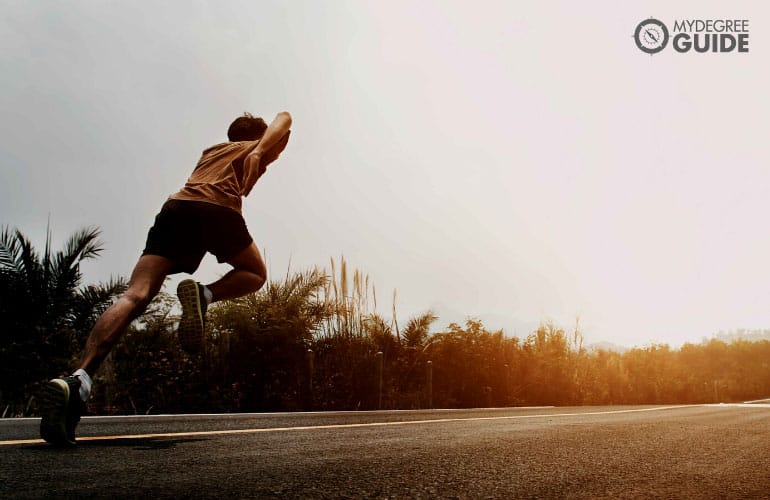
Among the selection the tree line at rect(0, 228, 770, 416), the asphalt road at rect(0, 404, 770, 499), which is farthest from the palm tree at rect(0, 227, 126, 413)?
the asphalt road at rect(0, 404, 770, 499)

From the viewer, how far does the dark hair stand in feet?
13.8

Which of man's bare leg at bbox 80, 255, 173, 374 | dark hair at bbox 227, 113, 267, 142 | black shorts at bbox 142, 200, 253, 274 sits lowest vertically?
man's bare leg at bbox 80, 255, 173, 374

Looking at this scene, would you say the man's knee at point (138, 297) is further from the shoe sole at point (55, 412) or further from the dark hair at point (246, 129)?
the dark hair at point (246, 129)

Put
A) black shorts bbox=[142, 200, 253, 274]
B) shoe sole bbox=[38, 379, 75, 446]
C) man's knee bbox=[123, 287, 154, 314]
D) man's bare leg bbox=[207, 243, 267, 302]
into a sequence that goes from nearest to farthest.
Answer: shoe sole bbox=[38, 379, 75, 446]
man's knee bbox=[123, 287, 154, 314]
black shorts bbox=[142, 200, 253, 274]
man's bare leg bbox=[207, 243, 267, 302]

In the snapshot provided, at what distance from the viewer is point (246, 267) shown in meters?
4.03

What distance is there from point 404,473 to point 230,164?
2.19 metres

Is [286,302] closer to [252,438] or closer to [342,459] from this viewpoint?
[252,438]

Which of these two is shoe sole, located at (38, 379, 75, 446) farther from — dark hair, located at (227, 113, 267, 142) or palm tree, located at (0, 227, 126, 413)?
palm tree, located at (0, 227, 126, 413)

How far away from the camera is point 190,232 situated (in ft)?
11.7

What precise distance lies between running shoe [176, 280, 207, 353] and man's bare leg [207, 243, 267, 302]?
0.20 m

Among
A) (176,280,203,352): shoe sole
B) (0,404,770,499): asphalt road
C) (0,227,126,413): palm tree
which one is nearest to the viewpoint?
(0,404,770,499): asphalt road

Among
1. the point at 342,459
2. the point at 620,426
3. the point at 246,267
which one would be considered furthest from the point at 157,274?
the point at 620,426

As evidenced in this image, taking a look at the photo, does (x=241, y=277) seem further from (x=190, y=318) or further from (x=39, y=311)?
(x=39, y=311)

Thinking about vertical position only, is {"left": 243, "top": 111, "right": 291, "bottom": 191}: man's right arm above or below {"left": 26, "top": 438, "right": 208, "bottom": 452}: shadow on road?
above
